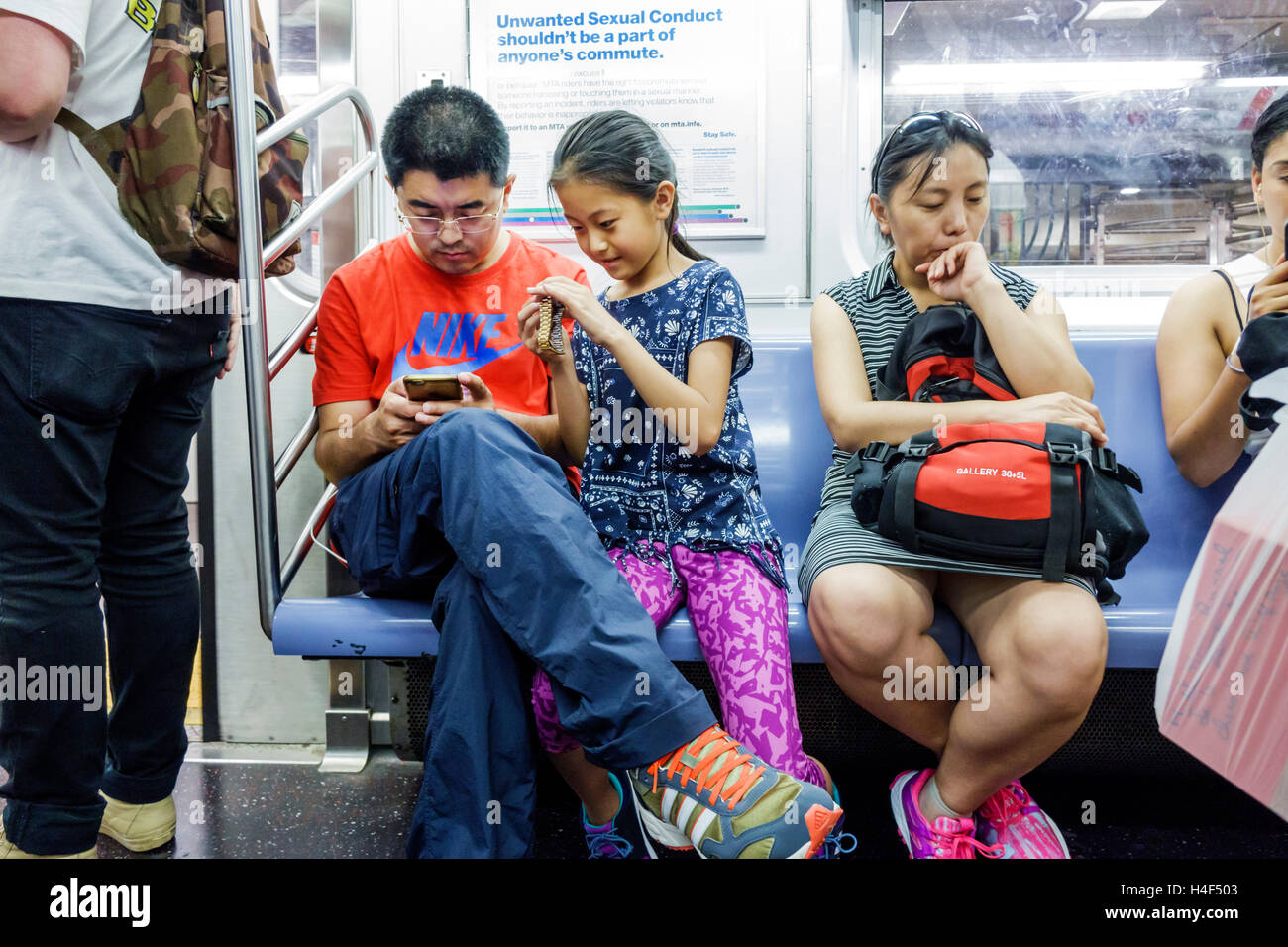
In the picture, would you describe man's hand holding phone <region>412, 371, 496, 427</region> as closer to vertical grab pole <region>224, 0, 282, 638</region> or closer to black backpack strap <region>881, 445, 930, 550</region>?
vertical grab pole <region>224, 0, 282, 638</region>

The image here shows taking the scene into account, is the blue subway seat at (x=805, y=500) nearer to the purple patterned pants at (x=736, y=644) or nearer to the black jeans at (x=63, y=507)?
the purple patterned pants at (x=736, y=644)

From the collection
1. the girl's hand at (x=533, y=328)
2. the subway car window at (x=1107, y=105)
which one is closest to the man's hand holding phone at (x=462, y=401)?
the girl's hand at (x=533, y=328)

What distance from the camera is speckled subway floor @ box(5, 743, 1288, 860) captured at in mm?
1851

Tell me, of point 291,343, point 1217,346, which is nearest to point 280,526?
point 291,343

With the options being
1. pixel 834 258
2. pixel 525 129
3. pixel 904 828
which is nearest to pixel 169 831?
pixel 904 828

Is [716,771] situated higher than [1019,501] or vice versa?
[1019,501]

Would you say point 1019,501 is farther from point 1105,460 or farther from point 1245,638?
point 1245,638

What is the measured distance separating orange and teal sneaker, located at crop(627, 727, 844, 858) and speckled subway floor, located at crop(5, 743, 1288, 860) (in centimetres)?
48

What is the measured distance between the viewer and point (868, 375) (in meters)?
1.84

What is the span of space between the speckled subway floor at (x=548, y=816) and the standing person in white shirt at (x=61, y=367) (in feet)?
1.38

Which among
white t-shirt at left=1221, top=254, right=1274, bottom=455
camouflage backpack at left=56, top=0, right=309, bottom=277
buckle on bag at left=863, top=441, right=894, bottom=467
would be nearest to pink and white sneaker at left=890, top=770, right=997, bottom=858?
buckle on bag at left=863, top=441, right=894, bottom=467

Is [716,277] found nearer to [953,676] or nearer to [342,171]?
[953,676]

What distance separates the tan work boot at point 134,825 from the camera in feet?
5.80

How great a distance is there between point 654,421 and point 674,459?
79mm
